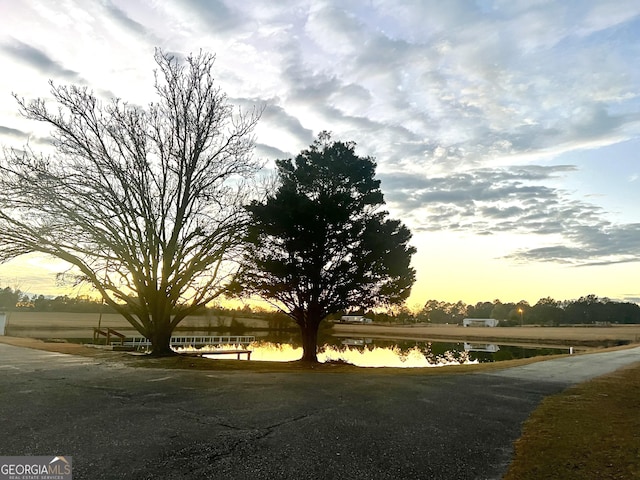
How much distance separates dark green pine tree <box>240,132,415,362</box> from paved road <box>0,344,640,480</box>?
8.03 meters

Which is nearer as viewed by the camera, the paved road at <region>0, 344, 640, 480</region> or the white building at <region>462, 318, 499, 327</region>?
the paved road at <region>0, 344, 640, 480</region>

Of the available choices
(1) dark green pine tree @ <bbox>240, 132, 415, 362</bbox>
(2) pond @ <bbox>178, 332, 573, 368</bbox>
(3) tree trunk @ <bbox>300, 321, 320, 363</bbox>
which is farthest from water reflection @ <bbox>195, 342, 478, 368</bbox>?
(1) dark green pine tree @ <bbox>240, 132, 415, 362</bbox>

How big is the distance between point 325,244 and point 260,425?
13.0 meters

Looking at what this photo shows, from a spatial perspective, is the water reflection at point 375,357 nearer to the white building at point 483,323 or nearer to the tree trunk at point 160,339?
the tree trunk at point 160,339

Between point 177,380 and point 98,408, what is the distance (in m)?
3.68

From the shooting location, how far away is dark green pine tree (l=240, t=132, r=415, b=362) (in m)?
18.8

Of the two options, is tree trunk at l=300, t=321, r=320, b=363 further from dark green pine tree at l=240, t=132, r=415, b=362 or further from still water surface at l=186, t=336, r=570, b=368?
still water surface at l=186, t=336, r=570, b=368

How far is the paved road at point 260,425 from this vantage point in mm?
5086

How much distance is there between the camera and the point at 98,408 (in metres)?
7.61


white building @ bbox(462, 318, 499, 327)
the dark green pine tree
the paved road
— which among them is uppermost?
the dark green pine tree

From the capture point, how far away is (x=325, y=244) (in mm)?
19297

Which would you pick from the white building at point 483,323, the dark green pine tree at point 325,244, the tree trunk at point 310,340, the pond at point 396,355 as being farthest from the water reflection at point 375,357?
the white building at point 483,323

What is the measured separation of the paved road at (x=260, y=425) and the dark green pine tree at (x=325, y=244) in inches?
316

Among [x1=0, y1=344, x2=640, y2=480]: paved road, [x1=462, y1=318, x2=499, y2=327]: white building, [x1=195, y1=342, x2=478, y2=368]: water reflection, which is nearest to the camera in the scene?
[x1=0, y1=344, x2=640, y2=480]: paved road
